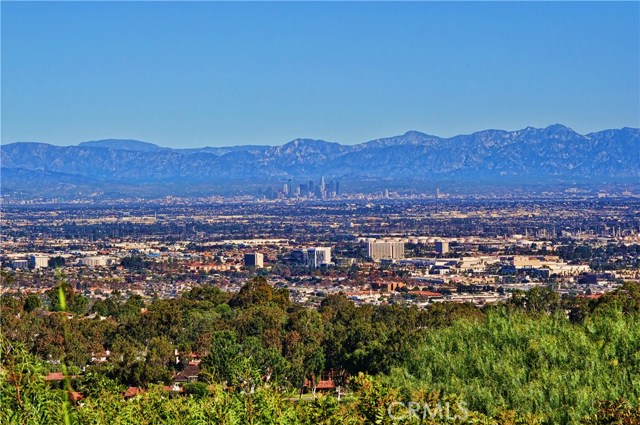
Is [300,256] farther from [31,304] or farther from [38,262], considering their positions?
[31,304]

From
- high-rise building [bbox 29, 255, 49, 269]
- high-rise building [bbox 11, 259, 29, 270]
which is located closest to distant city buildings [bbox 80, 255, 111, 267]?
high-rise building [bbox 29, 255, 49, 269]

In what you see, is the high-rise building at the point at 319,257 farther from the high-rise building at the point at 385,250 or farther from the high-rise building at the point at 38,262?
the high-rise building at the point at 38,262

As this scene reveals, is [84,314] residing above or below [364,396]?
below

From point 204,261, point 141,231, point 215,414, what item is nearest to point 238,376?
point 215,414

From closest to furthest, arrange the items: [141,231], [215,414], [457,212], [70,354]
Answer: [215,414] → [70,354] → [141,231] → [457,212]

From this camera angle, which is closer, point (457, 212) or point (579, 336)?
point (579, 336)

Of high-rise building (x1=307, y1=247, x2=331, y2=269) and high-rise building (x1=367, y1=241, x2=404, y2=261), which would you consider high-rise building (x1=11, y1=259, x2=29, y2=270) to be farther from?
high-rise building (x1=367, y1=241, x2=404, y2=261)

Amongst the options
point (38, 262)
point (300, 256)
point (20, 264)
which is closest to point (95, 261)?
point (38, 262)

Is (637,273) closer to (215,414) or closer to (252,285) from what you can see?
(252,285)
